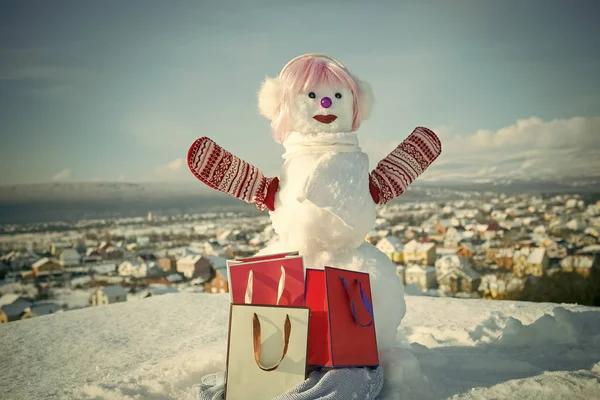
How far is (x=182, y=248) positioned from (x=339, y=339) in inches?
97.2

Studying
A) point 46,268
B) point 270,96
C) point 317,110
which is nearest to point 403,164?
point 317,110

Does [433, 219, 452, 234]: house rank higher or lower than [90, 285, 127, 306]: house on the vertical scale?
higher

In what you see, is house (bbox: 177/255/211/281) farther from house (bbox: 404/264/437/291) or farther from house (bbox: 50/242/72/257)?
house (bbox: 404/264/437/291)

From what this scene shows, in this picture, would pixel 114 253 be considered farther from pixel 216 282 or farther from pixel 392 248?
pixel 392 248

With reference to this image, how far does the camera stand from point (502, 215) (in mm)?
3803

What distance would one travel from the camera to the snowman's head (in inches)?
64.6

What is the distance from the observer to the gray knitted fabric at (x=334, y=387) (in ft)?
4.04

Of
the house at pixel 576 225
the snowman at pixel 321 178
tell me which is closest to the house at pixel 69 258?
the snowman at pixel 321 178

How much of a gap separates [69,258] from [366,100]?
2.42 metres

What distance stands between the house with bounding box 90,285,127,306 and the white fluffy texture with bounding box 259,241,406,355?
1.98 m

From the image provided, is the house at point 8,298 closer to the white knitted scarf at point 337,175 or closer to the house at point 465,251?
the white knitted scarf at point 337,175

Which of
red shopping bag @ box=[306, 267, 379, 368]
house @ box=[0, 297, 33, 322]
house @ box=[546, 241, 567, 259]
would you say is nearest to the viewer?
red shopping bag @ box=[306, 267, 379, 368]

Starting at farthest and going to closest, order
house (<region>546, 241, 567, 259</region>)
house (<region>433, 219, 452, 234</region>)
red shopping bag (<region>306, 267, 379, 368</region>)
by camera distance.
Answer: house (<region>433, 219, 452, 234</region>)
house (<region>546, 241, 567, 259</region>)
red shopping bag (<region>306, 267, 379, 368</region>)

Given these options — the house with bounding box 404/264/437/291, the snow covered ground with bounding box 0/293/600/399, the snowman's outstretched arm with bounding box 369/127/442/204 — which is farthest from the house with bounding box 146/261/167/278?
the snowman's outstretched arm with bounding box 369/127/442/204
